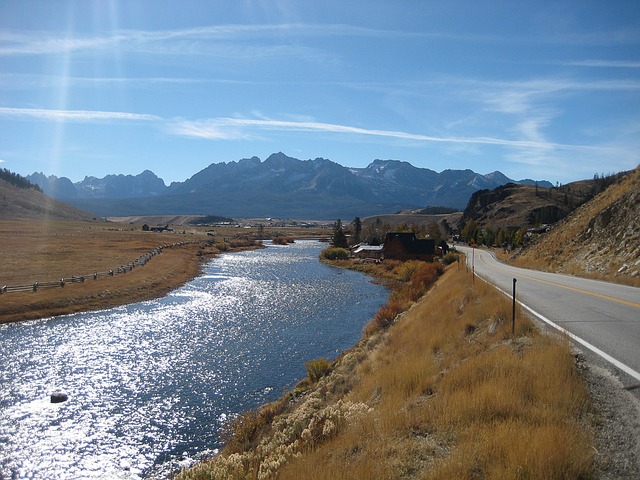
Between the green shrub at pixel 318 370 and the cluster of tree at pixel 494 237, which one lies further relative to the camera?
the cluster of tree at pixel 494 237

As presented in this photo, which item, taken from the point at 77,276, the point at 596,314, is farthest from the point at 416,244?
the point at 596,314

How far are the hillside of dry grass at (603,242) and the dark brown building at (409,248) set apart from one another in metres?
35.9

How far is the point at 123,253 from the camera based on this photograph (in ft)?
258

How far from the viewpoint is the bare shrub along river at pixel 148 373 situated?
15977 mm

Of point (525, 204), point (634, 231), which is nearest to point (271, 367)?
point (634, 231)

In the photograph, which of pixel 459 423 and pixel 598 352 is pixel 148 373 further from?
pixel 598 352

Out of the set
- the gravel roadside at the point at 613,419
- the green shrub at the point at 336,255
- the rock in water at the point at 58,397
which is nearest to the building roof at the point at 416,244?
the green shrub at the point at 336,255

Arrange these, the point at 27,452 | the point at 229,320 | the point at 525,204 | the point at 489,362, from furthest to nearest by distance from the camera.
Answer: the point at 525,204 → the point at 229,320 → the point at 27,452 → the point at 489,362

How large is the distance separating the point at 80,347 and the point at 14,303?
41.4 feet

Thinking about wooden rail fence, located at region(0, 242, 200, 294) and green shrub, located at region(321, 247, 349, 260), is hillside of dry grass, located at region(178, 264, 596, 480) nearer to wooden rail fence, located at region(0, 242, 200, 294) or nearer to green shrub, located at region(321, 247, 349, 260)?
wooden rail fence, located at region(0, 242, 200, 294)

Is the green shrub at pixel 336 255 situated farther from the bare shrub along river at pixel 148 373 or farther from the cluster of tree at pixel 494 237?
the bare shrub along river at pixel 148 373

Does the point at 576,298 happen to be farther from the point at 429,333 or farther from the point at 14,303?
the point at 14,303

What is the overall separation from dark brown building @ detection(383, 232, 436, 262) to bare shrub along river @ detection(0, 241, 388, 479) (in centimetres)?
3524

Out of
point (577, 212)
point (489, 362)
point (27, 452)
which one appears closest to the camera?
point (489, 362)
